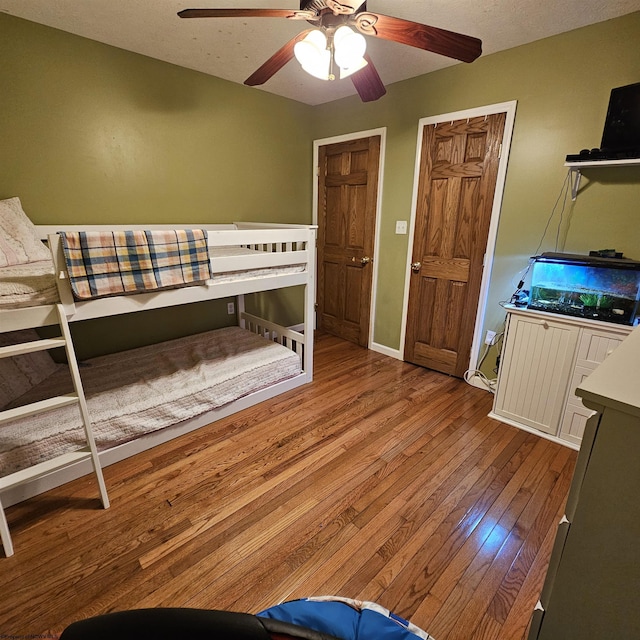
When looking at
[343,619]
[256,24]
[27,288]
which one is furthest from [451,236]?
[27,288]

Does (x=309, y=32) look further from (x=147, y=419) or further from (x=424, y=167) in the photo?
(x=147, y=419)

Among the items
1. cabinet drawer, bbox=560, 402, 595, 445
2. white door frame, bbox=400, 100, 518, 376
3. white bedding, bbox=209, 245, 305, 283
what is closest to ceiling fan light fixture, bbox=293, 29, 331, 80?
white bedding, bbox=209, 245, 305, 283

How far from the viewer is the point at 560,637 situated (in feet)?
2.92

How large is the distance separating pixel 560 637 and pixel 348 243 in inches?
123

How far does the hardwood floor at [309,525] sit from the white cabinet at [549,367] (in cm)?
13

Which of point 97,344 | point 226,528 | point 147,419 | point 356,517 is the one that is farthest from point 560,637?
point 97,344

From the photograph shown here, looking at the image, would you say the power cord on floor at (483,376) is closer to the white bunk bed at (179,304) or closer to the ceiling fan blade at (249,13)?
the white bunk bed at (179,304)

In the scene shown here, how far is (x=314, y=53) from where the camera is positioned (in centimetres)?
156

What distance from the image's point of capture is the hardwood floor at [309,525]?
4.08 ft

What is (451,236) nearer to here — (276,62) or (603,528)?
(276,62)

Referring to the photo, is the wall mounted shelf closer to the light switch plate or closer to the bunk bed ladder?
the light switch plate

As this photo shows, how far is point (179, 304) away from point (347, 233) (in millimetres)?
1971

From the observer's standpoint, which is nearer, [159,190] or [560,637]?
[560,637]

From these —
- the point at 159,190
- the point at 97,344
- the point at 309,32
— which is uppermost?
the point at 309,32
